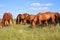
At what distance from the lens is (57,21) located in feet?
64.5

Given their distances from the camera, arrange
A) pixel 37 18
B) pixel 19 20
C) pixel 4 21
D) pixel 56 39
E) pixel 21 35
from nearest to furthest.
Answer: pixel 56 39 → pixel 21 35 → pixel 37 18 → pixel 4 21 → pixel 19 20

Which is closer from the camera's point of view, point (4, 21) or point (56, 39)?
point (56, 39)

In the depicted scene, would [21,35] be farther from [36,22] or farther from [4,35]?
[36,22]

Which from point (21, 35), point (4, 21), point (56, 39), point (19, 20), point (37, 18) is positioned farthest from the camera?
point (19, 20)

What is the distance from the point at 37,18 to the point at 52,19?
168 centimetres

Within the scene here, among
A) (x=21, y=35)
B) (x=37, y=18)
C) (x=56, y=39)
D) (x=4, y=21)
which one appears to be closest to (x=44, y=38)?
(x=56, y=39)

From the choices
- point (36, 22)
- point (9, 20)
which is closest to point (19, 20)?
point (9, 20)

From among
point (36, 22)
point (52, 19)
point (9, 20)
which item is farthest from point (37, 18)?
point (9, 20)

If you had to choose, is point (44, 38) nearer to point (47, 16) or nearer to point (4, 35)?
point (4, 35)

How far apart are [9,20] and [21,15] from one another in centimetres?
512

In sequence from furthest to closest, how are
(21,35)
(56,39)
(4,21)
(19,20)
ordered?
(19,20) → (4,21) → (21,35) → (56,39)

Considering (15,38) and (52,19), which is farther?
(52,19)

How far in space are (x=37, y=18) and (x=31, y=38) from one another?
840 centimetres

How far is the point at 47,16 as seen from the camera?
19.4 m
